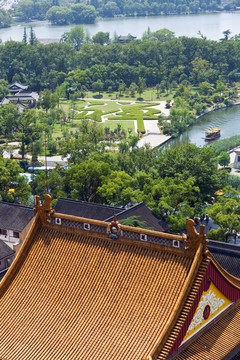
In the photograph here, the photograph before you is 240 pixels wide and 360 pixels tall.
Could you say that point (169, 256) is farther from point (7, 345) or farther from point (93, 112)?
point (93, 112)

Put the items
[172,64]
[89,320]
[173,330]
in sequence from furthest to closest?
[172,64]
[89,320]
[173,330]

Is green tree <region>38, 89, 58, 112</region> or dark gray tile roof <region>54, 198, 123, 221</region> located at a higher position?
dark gray tile roof <region>54, 198, 123, 221</region>

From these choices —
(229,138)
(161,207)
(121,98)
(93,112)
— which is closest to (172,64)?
(121,98)

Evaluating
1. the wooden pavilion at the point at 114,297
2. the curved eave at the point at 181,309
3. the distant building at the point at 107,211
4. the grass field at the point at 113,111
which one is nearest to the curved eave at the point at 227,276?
the wooden pavilion at the point at 114,297

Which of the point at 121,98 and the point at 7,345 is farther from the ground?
the point at 7,345

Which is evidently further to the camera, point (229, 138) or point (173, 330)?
point (229, 138)

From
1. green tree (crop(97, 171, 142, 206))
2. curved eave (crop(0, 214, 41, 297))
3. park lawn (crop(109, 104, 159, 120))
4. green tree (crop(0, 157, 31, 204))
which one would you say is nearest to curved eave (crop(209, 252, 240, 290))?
curved eave (crop(0, 214, 41, 297))

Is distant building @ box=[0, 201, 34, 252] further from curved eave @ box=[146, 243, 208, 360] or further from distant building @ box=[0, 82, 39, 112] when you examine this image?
distant building @ box=[0, 82, 39, 112]
